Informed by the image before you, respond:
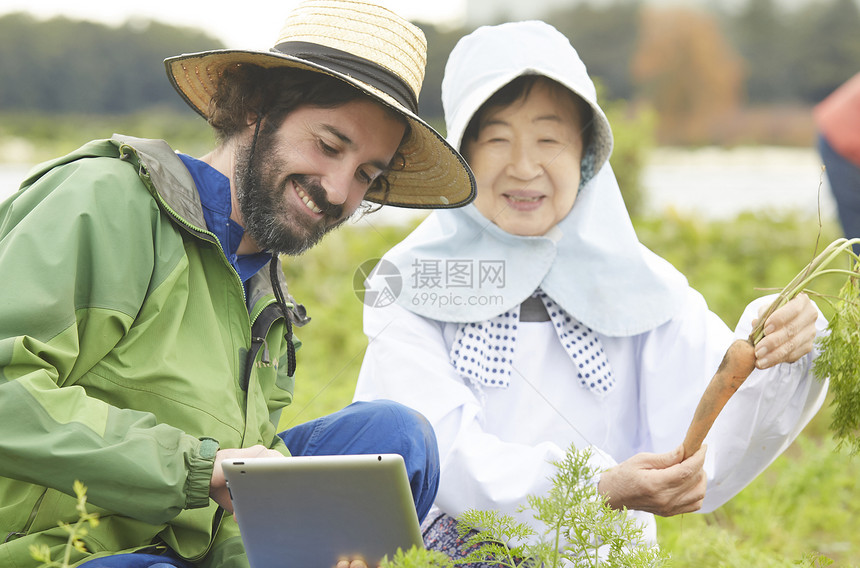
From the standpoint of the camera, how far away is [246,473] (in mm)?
1615

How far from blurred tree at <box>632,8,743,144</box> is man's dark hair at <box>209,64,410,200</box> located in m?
10.8

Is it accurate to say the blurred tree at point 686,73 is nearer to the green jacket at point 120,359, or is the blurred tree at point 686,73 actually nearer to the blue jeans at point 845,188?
the blue jeans at point 845,188

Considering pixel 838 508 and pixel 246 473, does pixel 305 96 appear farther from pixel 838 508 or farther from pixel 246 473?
pixel 838 508

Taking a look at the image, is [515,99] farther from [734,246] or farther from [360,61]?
[734,246]

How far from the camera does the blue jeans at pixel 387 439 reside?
197cm

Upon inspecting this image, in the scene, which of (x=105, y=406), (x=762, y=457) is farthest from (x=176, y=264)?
(x=762, y=457)

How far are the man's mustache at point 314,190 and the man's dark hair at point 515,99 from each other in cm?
60

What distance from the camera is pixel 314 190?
213 cm

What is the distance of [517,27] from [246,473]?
5.14 ft

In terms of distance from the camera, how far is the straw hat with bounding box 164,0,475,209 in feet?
6.86

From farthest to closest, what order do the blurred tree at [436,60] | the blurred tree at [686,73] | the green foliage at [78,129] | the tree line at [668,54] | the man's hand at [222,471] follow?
the blurred tree at [686,73], the tree line at [668,54], the green foliage at [78,129], the blurred tree at [436,60], the man's hand at [222,471]

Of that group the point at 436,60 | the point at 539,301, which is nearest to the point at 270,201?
the point at 539,301

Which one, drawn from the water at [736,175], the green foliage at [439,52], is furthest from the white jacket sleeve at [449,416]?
the water at [736,175]

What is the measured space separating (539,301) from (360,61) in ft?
2.98
